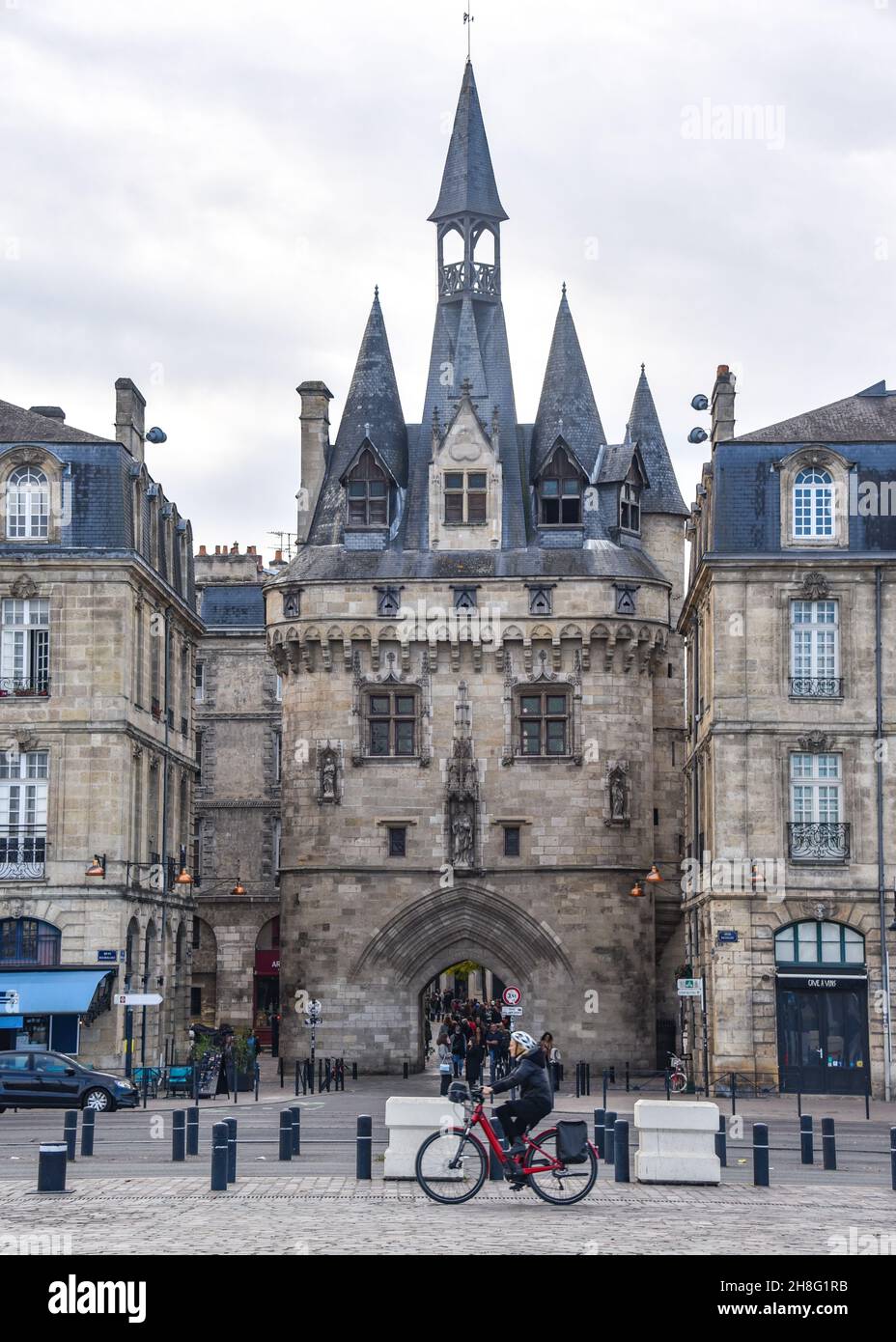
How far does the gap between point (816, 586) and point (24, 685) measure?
1726 centimetres

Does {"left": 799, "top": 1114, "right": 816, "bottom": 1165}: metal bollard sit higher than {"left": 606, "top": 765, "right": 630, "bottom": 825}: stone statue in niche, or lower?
lower

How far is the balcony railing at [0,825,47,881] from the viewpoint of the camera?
44.9 metres

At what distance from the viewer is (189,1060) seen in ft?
165

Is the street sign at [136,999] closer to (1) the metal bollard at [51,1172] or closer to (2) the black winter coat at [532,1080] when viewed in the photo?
(1) the metal bollard at [51,1172]

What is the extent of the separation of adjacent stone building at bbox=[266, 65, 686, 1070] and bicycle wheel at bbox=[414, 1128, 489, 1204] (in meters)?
31.4

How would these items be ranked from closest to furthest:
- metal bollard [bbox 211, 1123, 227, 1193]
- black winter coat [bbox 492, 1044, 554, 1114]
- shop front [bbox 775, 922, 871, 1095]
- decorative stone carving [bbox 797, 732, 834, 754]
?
black winter coat [bbox 492, 1044, 554, 1114] < metal bollard [bbox 211, 1123, 227, 1193] < shop front [bbox 775, 922, 871, 1095] < decorative stone carving [bbox 797, 732, 834, 754]

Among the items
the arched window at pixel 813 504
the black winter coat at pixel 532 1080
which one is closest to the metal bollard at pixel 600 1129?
the black winter coat at pixel 532 1080

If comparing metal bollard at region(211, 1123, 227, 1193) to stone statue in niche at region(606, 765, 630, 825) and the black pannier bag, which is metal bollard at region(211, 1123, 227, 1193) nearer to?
the black pannier bag

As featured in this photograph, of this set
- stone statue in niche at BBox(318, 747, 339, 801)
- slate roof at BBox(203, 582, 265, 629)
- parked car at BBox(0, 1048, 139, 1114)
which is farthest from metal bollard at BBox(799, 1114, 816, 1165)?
slate roof at BBox(203, 582, 265, 629)

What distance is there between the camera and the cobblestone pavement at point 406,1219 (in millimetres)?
A: 17328

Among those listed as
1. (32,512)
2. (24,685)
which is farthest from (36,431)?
(24,685)

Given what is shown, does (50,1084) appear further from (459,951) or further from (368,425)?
(368,425)
